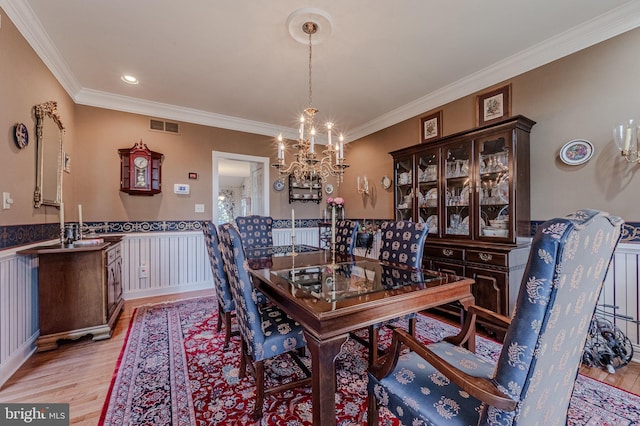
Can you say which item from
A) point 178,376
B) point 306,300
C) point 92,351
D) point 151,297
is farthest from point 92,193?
point 306,300

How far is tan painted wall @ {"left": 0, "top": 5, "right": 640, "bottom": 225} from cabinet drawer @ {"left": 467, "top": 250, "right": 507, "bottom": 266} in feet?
2.03

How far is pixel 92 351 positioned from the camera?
2.23 m

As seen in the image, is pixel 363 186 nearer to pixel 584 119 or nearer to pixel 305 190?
pixel 305 190

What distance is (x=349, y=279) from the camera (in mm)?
1637

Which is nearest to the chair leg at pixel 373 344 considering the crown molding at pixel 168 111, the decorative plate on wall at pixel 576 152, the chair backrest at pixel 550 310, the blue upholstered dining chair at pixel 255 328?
the blue upholstered dining chair at pixel 255 328

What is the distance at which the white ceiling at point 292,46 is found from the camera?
6.70 ft

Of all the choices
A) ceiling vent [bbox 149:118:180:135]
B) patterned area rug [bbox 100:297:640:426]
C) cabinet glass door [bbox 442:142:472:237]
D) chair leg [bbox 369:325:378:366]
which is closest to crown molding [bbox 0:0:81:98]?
ceiling vent [bbox 149:118:180:135]

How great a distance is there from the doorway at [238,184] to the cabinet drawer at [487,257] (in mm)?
3188

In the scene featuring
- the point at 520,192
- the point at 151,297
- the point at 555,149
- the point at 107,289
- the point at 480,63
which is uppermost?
the point at 480,63

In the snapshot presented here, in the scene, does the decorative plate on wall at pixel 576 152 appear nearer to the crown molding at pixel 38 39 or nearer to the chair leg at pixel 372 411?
the chair leg at pixel 372 411

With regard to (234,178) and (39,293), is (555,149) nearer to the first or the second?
(39,293)

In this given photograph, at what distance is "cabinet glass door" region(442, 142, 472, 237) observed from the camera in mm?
2863

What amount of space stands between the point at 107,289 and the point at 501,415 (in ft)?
10.1

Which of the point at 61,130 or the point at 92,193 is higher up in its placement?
the point at 61,130
